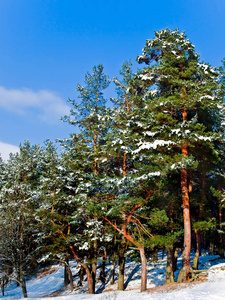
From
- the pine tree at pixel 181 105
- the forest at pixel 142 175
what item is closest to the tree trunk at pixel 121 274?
the forest at pixel 142 175

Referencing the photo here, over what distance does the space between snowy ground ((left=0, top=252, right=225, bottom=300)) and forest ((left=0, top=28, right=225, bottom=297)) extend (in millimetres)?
1469

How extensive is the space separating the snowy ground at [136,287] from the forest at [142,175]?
57.8 inches

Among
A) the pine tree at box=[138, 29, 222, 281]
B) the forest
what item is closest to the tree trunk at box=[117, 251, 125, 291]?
the forest

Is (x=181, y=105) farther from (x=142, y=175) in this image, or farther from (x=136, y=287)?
(x=136, y=287)

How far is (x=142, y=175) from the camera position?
1208cm

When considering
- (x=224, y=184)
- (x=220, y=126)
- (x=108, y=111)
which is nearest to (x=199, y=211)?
(x=224, y=184)

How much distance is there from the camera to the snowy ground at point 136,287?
8.88m

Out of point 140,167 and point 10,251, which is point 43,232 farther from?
point 140,167

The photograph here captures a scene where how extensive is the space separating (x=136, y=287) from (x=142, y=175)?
33.7 feet

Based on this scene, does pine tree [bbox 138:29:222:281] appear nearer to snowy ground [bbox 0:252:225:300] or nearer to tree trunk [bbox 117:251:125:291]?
snowy ground [bbox 0:252:225:300]

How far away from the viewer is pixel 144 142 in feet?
41.9

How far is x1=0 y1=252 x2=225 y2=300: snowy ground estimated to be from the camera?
888 cm

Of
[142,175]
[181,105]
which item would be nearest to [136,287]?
[142,175]

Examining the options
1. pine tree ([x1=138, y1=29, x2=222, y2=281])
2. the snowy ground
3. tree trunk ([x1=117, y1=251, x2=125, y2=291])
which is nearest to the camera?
the snowy ground
